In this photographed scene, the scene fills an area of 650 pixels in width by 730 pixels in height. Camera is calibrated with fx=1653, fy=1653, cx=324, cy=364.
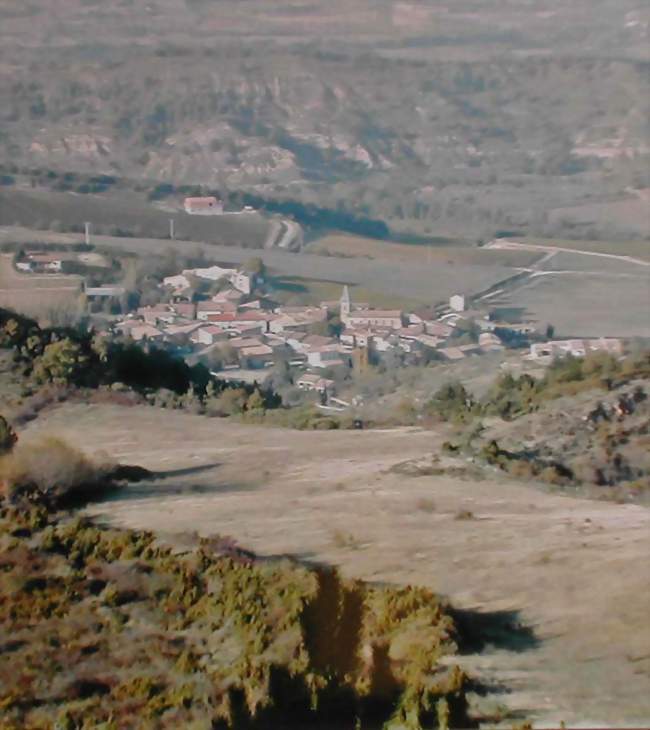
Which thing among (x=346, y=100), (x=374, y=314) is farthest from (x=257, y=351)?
(x=346, y=100)

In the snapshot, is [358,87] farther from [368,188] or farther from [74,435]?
[74,435]

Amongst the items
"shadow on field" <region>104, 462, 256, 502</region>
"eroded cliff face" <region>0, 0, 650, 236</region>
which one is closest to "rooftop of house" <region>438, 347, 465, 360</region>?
"shadow on field" <region>104, 462, 256, 502</region>

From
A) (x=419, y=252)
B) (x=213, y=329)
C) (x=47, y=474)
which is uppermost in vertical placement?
(x=47, y=474)

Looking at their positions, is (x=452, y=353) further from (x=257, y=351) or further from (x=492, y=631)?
(x=492, y=631)

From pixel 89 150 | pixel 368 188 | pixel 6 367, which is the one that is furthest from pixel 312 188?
pixel 6 367

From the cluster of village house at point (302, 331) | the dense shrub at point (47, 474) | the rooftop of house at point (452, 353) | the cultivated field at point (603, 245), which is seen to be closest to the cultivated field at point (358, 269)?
the cluster of village house at point (302, 331)
